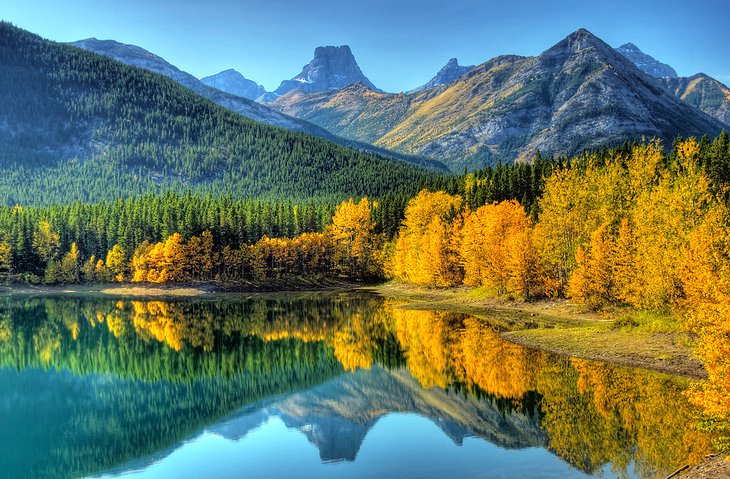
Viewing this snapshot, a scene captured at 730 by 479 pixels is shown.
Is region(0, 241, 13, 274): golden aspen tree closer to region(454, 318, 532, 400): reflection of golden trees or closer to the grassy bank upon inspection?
the grassy bank

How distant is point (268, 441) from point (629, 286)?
4039cm

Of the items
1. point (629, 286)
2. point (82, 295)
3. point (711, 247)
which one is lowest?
point (82, 295)

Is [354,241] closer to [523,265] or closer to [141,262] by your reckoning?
[141,262]

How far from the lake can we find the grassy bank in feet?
7.49

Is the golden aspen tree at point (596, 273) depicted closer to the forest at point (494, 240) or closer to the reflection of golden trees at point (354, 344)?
the forest at point (494, 240)

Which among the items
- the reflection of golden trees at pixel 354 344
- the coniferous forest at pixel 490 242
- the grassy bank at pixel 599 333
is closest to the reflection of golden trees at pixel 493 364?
the grassy bank at pixel 599 333

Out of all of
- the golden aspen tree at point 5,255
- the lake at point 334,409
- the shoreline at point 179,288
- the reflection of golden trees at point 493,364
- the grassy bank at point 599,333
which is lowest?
the shoreline at point 179,288

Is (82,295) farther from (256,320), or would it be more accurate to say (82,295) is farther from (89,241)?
(256,320)

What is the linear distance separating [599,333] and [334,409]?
28343mm

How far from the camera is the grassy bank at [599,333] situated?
147ft

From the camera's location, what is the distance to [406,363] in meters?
54.3

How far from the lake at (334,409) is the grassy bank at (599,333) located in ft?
7.49

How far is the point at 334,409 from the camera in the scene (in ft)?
140

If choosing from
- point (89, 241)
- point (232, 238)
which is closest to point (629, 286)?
point (232, 238)
